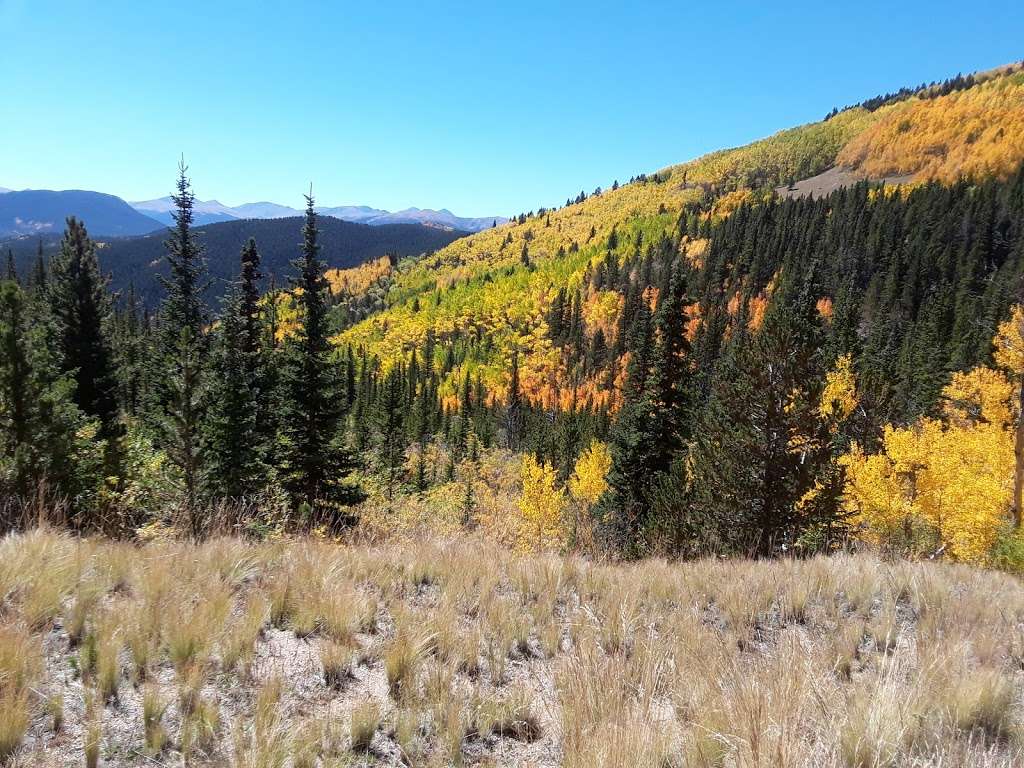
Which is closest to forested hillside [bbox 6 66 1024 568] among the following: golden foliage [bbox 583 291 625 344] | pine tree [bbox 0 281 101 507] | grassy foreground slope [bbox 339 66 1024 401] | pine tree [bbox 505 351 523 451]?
pine tree [bbox 0 281 101 507]

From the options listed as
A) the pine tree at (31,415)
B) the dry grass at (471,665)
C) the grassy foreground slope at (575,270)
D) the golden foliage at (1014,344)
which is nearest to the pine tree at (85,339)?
the pine tree at (31,415)

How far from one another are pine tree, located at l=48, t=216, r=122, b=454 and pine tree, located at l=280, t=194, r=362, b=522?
10.9m

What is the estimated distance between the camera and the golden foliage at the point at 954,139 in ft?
458

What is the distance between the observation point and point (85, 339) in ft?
74.4

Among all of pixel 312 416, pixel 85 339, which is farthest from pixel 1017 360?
pixel 85 339

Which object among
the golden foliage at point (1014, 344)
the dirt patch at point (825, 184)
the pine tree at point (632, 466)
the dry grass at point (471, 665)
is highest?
the dirt patch at point (825, 184)

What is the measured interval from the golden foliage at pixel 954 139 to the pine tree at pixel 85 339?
198m

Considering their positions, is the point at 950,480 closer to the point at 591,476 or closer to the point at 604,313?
the point at 591,476

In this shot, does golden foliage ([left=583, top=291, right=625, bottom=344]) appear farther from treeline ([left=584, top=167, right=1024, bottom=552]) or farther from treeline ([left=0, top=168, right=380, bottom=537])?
treeline ([left=0, top=168, right=380, bottom=537])

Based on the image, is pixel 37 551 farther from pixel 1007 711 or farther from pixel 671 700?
pixel 1007 711

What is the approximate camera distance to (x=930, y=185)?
421ft

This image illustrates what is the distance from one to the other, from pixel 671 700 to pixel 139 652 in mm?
3237

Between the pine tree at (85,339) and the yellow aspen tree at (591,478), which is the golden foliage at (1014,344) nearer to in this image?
the yellow aspen tree at (591,478)

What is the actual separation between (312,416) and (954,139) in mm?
234169
